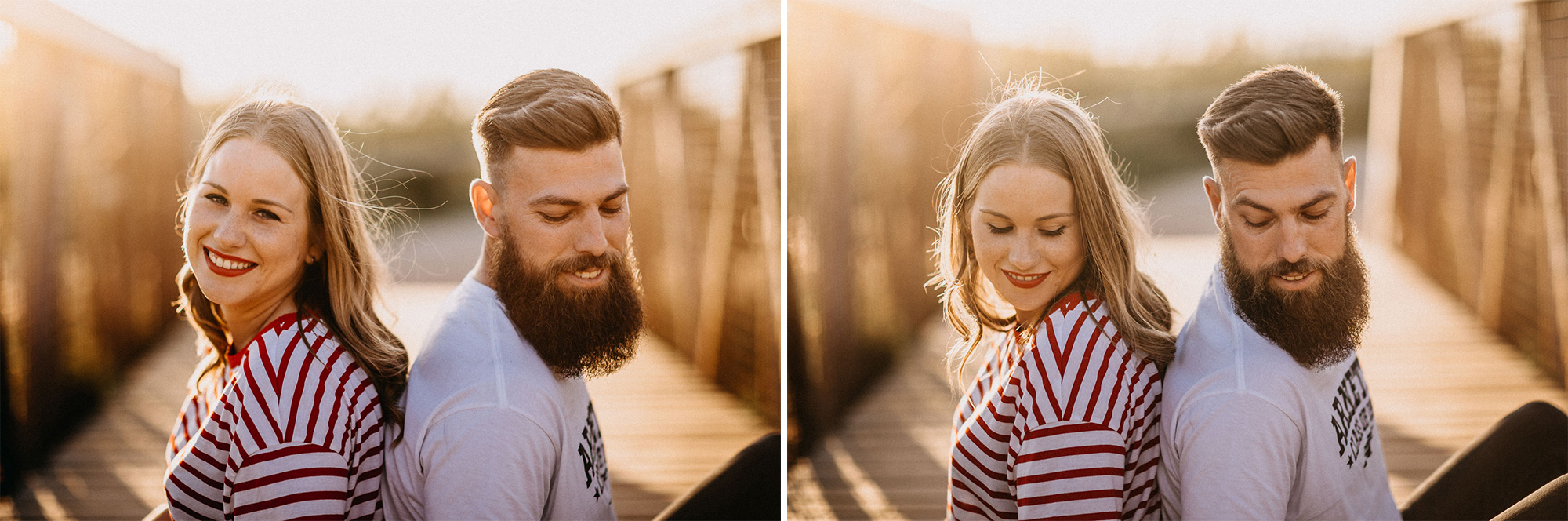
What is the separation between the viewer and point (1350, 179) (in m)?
1.67

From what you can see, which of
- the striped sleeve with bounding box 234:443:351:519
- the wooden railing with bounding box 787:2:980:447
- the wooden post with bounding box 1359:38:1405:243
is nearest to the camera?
the striped sleeve with bounding box 234:443:351:519

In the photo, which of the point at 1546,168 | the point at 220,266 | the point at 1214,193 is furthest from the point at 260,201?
the point at 1546,168

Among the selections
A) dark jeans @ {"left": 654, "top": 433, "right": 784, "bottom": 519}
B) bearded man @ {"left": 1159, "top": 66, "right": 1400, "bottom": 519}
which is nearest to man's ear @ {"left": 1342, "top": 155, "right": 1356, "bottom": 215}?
bearded man @ {"left": 1159, "top": 66, "right": 1400, "bottom": 519}

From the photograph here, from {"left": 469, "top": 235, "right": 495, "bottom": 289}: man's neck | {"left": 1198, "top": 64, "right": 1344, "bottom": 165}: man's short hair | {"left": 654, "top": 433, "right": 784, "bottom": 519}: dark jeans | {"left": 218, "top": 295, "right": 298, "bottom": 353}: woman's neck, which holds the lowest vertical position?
{"left": 654, "top": 433, "right": 784, "bottom": 519}: dark jeans

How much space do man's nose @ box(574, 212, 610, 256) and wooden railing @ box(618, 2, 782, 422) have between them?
414mm

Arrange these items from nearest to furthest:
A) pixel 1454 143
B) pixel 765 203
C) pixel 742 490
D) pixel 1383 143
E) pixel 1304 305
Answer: pixel 1304 305 → pixel 1383 143 → pixel 1454 143 → pixel 742 490 → pixel 765 203

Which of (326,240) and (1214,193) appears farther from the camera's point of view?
(1214,193)

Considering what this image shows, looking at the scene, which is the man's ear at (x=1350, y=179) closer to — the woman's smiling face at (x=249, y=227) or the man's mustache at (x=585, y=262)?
the man's mustache at (x=585, y=262)

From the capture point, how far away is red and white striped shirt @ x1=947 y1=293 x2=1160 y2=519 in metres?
→ 1.57

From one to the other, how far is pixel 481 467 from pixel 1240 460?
52.9 inches

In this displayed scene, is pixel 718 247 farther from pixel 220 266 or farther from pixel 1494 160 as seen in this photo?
pixel 1494 160

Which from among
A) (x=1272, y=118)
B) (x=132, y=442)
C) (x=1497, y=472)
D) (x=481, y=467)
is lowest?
(x=1497, y=472)

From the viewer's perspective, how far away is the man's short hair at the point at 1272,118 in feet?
5.20

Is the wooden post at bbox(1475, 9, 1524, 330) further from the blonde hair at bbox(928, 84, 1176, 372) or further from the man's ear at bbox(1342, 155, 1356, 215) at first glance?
the blonde hair at bbox(928, 84, 1176, 372)
